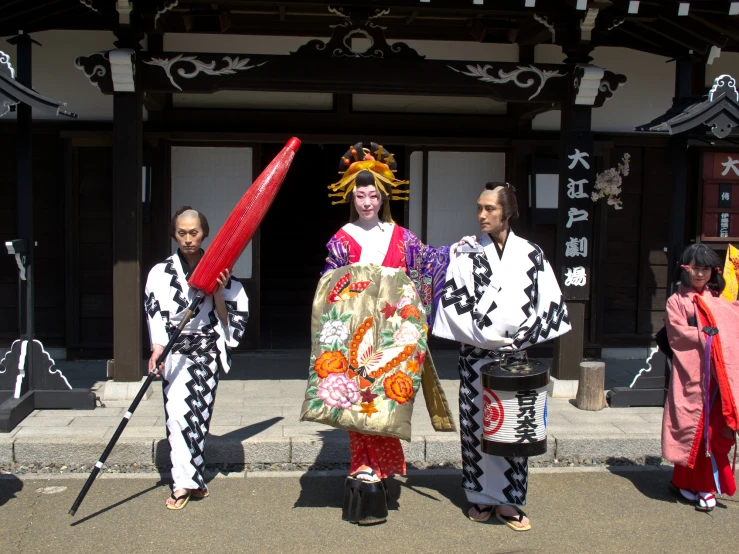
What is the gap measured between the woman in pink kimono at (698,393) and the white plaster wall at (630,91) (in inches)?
157

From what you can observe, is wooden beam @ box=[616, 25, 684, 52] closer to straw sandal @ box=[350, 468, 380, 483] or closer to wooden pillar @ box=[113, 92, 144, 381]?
wooden pillar @ box=[113, 92, 144, 381]

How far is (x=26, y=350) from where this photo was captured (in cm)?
652

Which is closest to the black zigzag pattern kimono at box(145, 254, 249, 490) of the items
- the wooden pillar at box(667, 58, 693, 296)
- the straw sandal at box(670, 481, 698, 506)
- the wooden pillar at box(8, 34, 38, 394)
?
the wooden pillar at box(8, 34, 38, 394)

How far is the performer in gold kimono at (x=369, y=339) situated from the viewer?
14.8 ft

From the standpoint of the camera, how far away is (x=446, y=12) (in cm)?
673

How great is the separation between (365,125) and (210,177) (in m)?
1.84

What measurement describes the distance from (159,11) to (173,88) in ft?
2.11

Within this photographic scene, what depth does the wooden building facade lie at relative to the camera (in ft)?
21.9

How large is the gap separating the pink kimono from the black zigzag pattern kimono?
295cm

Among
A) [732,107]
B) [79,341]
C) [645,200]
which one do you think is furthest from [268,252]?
[732,107]

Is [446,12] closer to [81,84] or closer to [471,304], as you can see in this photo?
[471,304]

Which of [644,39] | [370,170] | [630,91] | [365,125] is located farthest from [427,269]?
[630,91]

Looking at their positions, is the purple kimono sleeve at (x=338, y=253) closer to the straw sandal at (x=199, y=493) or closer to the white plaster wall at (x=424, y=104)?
the straw sandal at (x=199, y=493)

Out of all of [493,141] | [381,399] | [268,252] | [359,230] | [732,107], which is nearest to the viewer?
[381,399]
